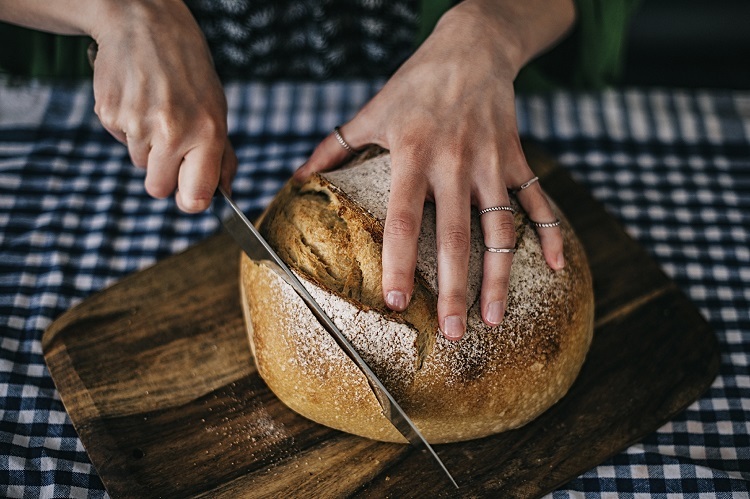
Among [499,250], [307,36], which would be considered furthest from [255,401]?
[307,36]

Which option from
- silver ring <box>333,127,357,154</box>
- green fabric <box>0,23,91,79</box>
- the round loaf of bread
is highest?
green fabric <box>0,23,91,79</box>

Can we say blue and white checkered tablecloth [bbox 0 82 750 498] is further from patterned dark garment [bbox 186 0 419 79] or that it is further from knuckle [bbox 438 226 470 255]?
knuckle [bbox 438 226 470 255]

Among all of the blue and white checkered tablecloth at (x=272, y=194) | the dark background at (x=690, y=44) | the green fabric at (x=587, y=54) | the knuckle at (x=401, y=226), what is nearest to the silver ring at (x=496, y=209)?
the knuckle at (x=401, y=226)

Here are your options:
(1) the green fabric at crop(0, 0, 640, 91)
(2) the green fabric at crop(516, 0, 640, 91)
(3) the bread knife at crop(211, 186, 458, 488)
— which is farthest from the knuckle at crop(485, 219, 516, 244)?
(2) the green fabric at crop(516, 0, 640, 91)

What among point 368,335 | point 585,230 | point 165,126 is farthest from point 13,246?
point 585,230

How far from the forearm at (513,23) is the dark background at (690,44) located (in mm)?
1055

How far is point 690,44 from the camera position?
91.4 inches

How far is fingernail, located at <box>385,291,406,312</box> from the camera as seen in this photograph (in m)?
1.02

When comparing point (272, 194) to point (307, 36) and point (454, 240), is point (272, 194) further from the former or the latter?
point (454, 240)

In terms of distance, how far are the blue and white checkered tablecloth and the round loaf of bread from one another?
23 cm

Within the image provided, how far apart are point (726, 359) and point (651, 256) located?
0.28m

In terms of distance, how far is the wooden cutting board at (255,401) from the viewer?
114 centimetres

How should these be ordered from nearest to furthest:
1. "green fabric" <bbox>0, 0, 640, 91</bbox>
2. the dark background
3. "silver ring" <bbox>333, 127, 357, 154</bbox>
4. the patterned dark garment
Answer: "silver ring" <bbox>333, 127, 357, 154</bbox> < "green fabric" <bbox>0, 0, 640, 91</bbox> < the patterned dark garment < the dark background

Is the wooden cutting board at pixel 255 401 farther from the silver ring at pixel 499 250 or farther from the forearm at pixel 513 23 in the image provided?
the forearm at pixel 513 23
